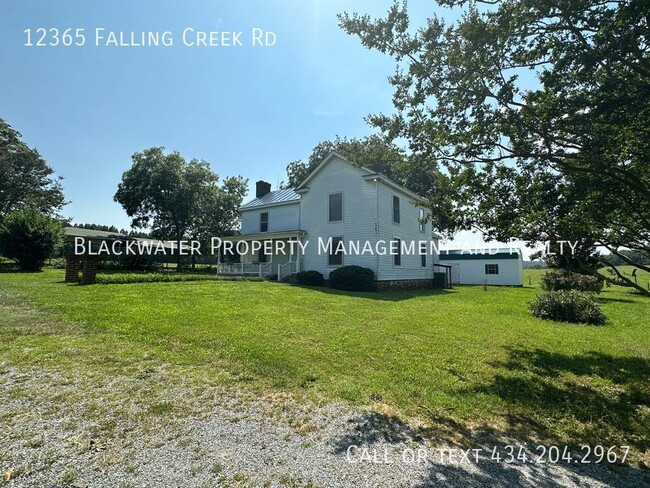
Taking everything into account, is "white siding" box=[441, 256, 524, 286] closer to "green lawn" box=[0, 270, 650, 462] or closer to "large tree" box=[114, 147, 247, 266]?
"green lawn" box=[0, 270, 650, 462]

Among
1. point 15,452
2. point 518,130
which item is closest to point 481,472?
point 15,452

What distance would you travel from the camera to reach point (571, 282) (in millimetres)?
17734

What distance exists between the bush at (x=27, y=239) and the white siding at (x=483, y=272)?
33077 mm

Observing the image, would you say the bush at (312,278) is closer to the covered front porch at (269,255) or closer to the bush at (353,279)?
the bush at (353,279)

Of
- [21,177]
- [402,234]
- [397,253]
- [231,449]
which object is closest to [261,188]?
[402,234]

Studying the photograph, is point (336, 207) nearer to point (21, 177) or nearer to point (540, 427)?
point (540, 427)

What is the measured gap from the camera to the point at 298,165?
38.1 metres

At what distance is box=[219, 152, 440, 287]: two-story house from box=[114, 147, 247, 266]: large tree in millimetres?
12134

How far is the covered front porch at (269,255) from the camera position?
2073 cm

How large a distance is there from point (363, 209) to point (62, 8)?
14127mm

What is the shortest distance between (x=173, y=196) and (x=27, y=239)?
1169 centimetres

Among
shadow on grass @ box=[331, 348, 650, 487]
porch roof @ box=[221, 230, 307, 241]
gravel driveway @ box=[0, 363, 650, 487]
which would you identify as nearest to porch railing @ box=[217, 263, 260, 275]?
porch roof @ box=[221, 230, 307, 241]

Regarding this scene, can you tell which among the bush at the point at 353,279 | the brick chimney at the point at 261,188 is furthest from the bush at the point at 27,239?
the bush at the point at 353,279

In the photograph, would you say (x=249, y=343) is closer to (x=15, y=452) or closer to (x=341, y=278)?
(x=15, y=452)
